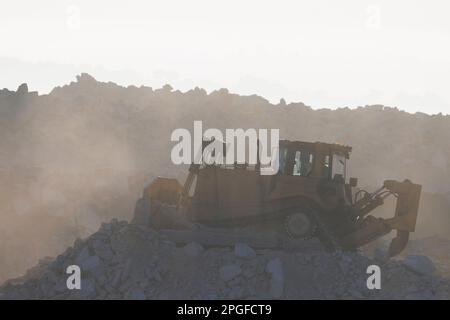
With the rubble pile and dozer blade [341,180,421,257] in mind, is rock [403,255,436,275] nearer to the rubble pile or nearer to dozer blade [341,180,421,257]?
the rubble pile

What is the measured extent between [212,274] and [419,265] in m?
4.24

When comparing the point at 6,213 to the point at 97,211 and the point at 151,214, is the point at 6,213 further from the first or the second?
the point at 151,214

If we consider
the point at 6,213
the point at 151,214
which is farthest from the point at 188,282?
the point at 6,213

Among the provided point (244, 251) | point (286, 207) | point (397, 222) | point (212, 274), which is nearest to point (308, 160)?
point (286, 207)

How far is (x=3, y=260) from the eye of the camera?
36.0 m

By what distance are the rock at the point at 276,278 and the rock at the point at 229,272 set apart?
0.58m

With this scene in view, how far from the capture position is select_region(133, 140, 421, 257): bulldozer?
1491cm

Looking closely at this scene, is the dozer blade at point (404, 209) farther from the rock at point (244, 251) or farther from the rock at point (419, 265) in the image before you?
the rock at point (244, 251)

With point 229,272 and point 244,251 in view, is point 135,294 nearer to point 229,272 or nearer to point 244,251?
point 229,272

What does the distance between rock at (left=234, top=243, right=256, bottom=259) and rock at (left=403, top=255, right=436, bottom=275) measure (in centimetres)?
315

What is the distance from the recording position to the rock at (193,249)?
45.6ft

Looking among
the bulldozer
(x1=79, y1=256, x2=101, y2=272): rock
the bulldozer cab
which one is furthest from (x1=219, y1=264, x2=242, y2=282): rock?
the bulldozer cab

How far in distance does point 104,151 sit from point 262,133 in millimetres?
11707
